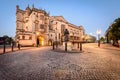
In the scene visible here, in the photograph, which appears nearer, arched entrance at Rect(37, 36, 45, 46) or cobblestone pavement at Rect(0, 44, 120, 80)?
cobblestone pavement at Rect(0, 44, 120, 80)

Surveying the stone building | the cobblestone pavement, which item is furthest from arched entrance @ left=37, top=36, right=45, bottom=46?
the cobblestone pavement

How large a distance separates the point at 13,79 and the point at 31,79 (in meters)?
0.93

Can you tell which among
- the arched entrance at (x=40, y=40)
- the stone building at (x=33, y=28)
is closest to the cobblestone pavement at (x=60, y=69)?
the stone building at (x=33, y=28)

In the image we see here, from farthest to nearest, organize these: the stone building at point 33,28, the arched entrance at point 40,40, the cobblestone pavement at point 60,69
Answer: the arched entrance at point 40,40, the stone building at point 33,28, the cobblestone pavement at point 60,69

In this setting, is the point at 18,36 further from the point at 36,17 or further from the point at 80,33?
the point at 80,33

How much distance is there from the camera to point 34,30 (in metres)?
35.4

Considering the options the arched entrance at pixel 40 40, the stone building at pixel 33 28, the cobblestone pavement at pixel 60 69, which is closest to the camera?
the cobblestone pavement at pixel 60 69

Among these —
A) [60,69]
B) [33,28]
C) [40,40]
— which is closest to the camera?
[60,69]

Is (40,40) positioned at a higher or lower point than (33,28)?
lower

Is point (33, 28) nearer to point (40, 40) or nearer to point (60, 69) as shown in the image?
point (40, 40)

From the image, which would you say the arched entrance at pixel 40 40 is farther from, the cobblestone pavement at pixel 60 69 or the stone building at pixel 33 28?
the cobblestone pavement at pixel 60 69

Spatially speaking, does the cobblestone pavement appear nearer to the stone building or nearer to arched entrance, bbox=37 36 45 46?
A: the stone building

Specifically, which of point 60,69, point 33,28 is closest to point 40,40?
point 33,28

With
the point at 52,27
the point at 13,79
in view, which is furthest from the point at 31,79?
the point at 52,27
